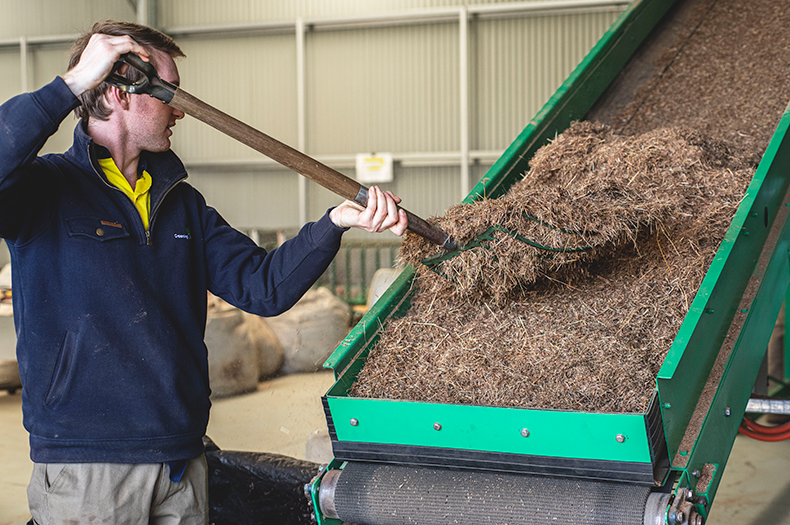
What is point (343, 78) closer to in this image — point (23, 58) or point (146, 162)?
point (23, 58)

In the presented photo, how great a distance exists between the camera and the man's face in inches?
64.4

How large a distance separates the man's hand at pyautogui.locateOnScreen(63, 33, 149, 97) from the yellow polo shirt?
10.5 inches

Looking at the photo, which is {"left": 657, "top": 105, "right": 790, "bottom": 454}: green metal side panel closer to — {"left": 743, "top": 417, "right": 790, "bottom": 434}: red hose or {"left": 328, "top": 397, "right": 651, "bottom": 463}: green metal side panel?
{"left": 328, "top": 397, "right": 651, "bottom": 463}: green metal side panel

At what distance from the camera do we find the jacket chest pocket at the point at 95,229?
1496 mm

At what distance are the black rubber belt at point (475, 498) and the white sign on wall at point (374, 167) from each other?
7.18 metres

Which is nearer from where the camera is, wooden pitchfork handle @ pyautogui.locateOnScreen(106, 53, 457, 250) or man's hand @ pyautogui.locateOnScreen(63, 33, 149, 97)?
man's hand @ pyautogui.locateOnScreen(63, 33, 149, 97)

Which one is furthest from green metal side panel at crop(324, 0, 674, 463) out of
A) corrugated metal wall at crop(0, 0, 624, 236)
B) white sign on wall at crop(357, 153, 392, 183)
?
corrugated metal wall at crop(0, 0, 624, 236)

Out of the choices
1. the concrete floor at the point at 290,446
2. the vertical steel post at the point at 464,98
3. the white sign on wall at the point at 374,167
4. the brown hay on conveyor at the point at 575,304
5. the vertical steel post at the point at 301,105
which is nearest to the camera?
the brown hay on conveyor at the point at 575,304

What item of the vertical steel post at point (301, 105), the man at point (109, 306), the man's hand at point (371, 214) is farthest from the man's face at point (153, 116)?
the vertical steel post at point (301, 105)

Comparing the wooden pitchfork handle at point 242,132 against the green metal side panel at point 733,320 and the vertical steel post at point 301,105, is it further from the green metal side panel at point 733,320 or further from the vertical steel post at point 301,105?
the vertical steel post at point 301,105

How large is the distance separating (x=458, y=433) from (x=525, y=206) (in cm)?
64

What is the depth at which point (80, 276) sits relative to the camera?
1506 mm

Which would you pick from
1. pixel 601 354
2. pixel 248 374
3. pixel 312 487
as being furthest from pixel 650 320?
pixel 248 374

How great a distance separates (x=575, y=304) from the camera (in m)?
2.22
